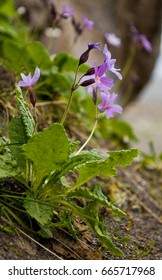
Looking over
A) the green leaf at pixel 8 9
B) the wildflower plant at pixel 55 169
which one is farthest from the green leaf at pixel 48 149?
the green leaf at pixel 8 9

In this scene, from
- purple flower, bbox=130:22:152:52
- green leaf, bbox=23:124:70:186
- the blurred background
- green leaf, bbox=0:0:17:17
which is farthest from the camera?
the blurred background

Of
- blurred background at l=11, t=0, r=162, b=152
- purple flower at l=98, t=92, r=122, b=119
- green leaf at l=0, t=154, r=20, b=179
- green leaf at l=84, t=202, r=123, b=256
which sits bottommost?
blurred background at l=11, t=0, r=162, b=152

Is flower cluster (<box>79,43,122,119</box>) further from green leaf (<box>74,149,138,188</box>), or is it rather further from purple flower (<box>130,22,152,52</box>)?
purple flower (<box>130,22,152,52</box>)

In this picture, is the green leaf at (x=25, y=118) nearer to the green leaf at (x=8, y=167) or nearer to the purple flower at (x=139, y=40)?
the green leaf at (x=8, y=167)

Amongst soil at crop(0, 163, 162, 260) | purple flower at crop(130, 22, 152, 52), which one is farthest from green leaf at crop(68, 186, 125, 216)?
purple flower at crop(130, 22, 152, 52)

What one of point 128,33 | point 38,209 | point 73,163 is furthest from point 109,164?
point 128,33

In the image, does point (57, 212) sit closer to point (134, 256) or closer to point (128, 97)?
point (134, 256)

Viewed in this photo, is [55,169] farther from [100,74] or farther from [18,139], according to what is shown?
[100,74]
